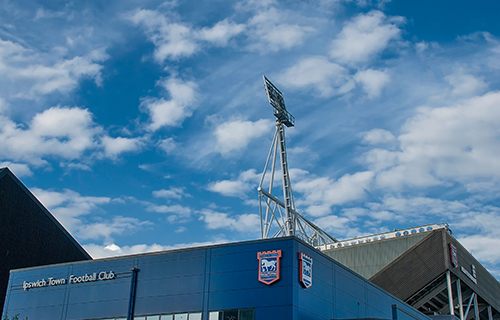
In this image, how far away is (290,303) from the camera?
35.3 metres

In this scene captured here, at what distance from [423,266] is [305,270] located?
35.8 m

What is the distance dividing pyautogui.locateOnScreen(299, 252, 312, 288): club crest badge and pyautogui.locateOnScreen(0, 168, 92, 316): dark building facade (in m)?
38.7

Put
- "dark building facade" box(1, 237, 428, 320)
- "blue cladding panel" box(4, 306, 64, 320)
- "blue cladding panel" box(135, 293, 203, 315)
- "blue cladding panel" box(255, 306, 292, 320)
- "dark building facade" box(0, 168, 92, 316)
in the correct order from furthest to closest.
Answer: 1. "dark building facade" box(0, 168, 92, 316)
2. "blue cladding panel" box(4, 306, 64, 320)
3. "blue cladding panel" box(135, 293, 203, 315)
4. "dark building facade" box(1, 237, 428, 320)
5. "blue cladding panel" box(255, 306, 292, 320)

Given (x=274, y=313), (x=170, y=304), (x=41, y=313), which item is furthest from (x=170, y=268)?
(x=41, y=313)

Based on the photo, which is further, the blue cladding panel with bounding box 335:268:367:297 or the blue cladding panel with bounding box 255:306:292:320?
the blue cladding panel with bounding box 335:268:367:297

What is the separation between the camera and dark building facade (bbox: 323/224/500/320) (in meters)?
67.8

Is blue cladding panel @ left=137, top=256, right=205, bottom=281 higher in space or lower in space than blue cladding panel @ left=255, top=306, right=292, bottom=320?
higher

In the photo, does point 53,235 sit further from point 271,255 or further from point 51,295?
point 271,255

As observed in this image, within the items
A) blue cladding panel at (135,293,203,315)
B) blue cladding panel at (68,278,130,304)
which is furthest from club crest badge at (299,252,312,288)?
blue cladding panel at (68,278,130,304)

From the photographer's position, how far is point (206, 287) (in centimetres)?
3869

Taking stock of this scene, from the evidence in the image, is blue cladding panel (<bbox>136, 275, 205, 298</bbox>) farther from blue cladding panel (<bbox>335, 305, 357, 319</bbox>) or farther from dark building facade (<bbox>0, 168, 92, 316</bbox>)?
dark building facade (<bbox>0, 168, 92, 316</bbox>)

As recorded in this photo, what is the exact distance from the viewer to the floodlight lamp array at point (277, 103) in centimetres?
7644

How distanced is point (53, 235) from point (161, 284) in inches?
1368

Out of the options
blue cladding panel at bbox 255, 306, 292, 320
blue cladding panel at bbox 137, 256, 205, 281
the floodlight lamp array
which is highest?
the floodlight lamp array
